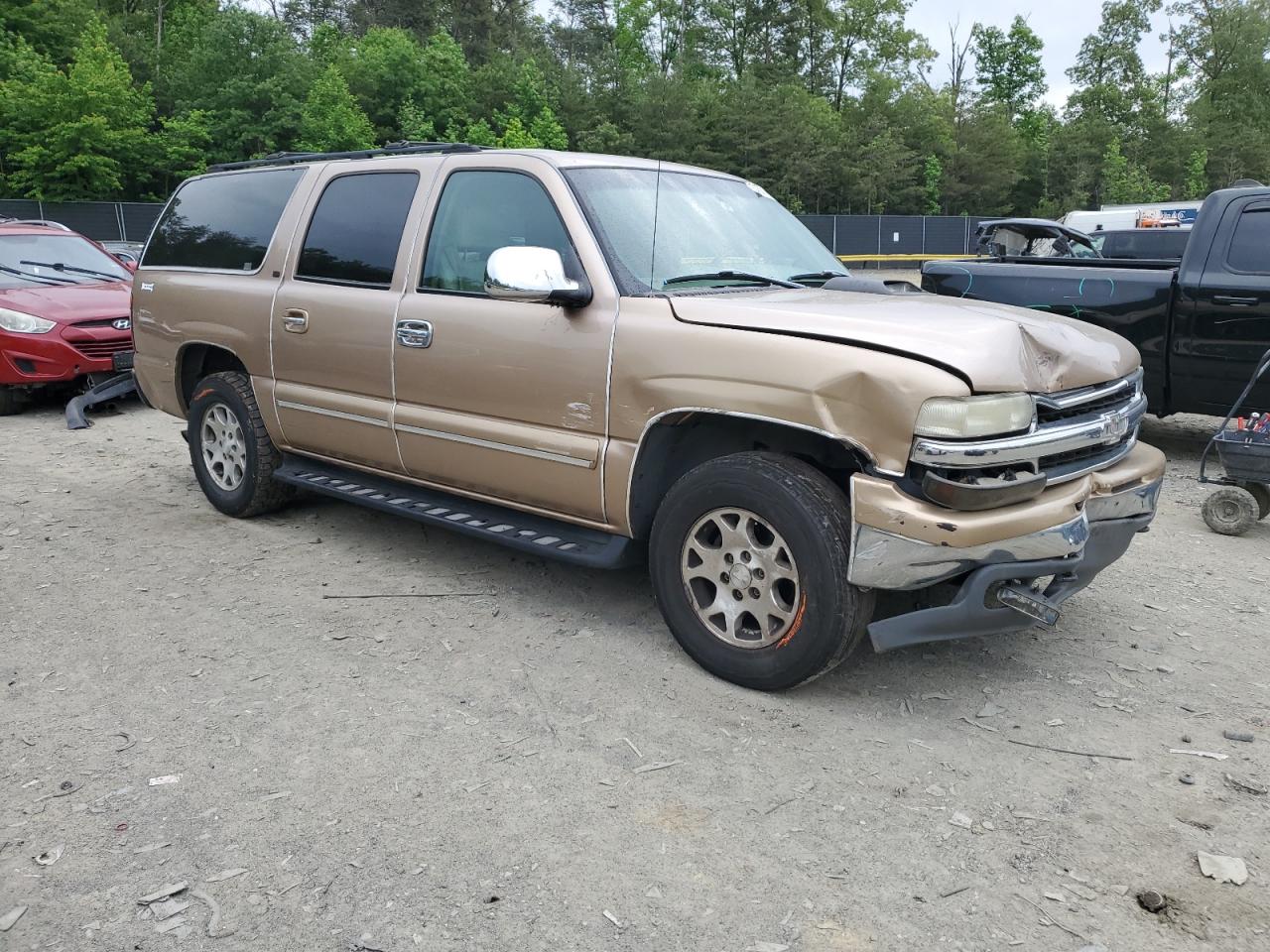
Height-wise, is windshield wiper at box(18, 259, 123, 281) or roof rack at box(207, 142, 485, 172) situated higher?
roof rack at box(207, 142, 485, 172)

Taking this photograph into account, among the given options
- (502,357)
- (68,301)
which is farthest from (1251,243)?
(68,301)

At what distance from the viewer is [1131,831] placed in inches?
114

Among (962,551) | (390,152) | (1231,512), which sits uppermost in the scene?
(390,152)

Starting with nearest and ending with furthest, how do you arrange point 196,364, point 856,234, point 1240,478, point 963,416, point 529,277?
point 963,416 → point 529,277 → point 1240,478 → point 196,364 → point 856,234

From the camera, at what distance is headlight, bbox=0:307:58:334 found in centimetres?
945

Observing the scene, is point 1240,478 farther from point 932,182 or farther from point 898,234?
point 932,182

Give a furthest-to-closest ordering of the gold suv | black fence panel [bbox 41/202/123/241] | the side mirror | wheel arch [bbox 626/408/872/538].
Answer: black fence panel [bbox 41/202/123/241] → the side mirror → wheel arch [bbox 626/408/872/538] → the gold suv

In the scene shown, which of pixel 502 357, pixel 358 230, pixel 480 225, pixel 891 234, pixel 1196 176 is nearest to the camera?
pixel 502 357

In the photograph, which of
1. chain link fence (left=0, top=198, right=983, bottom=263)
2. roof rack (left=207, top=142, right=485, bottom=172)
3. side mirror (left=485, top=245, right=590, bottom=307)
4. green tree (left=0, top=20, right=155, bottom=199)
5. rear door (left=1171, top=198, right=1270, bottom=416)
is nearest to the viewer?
side mirror (left=485, top=245, right=590, bottom=307)

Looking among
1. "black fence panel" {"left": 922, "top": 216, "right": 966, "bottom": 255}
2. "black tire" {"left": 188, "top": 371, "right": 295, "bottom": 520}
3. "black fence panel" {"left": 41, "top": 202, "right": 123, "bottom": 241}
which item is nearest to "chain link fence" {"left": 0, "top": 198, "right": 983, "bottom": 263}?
"black fence panel" {"left": 922, "top": 216, "right": 966, "bottom": 255}

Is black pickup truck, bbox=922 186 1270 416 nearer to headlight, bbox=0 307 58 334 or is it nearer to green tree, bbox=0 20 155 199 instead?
headlight, bbox=0 307 58 334

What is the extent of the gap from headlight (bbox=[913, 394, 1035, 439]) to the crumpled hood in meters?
0.05

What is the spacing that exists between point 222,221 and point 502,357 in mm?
2592

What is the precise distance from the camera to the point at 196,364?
616cm
